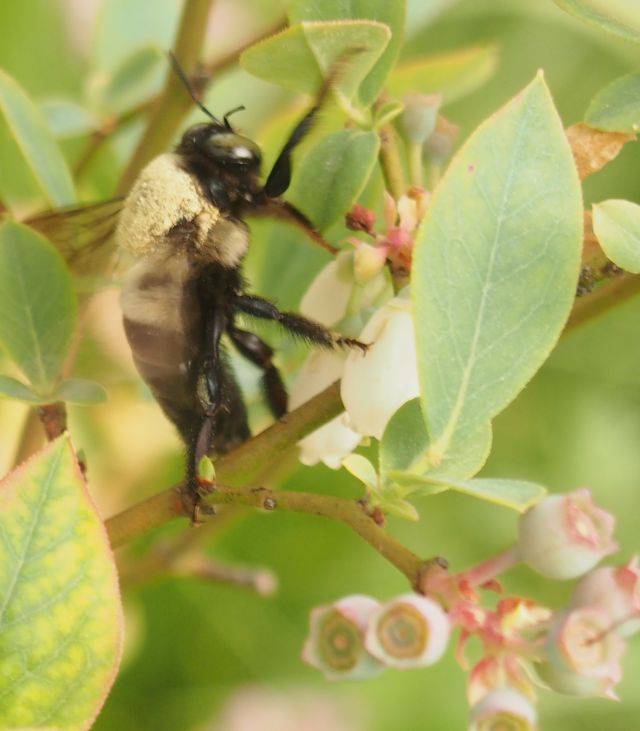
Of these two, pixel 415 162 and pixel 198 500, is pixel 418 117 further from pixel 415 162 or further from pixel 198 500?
pixel 198 500

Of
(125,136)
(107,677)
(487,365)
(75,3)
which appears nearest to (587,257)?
(487,365)

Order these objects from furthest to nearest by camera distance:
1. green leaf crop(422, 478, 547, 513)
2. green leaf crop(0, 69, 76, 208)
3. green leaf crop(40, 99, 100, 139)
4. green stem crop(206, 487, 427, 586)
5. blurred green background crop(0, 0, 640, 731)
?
blurred green background crop(0, 0, 640, 731), green leaf crop(40, 99, 100, 139), green leaf crop(0, 69, 76, 208), green stem crop(206, 487, 427, 586), green leaf crop(422, 478, 547, 513)

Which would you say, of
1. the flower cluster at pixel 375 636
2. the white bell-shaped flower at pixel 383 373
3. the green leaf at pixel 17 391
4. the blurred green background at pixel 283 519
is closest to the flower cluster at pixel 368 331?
the white bell-shaped flower at pixel 383 373

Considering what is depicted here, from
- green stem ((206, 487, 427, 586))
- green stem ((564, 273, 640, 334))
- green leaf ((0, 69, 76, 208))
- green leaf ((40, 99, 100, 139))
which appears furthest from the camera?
green leaf ((40, 99, 100, 139))

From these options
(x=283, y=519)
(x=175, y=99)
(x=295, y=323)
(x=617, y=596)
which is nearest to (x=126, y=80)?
(x=175, y=99)

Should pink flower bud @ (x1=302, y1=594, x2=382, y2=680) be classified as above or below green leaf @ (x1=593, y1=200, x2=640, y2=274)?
below

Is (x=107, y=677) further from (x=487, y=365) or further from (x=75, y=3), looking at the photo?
(x=75, y=3)

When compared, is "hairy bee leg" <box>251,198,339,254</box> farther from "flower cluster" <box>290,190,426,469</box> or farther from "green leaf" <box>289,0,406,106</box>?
"green leaf" <box>289,0,406,106</box>

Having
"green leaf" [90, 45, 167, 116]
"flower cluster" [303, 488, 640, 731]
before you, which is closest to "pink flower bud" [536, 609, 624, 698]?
"flower cluster" [303, 488, 640, 731]
